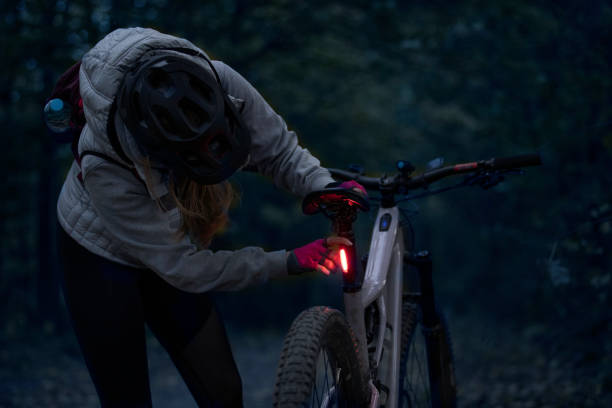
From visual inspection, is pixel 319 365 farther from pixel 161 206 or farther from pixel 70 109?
pixel 70 109

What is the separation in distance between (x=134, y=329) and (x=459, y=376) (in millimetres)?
4719

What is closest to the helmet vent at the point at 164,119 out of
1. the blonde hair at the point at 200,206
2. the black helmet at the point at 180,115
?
the black helmet at the point at 180,115

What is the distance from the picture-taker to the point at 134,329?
2254 mm

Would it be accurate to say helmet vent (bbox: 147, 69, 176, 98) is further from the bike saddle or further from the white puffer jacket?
the bike saddle

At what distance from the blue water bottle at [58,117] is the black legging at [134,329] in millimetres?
408

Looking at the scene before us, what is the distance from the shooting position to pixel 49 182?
28.5 feet

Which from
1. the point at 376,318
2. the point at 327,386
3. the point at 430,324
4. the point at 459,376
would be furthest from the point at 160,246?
the point at 459,376

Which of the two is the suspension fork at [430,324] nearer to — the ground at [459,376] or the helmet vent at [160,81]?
the helmet vent at [160,81]

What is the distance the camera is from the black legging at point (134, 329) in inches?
87.9

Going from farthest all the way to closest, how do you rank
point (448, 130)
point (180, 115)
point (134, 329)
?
point (448, 130) < point (134, 329) < point (180, 115)

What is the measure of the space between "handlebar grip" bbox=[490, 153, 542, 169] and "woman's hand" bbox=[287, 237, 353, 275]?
34.7 inches

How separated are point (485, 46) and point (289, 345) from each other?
18.9ft

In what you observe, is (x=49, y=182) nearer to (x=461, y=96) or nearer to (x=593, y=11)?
(x=461, y=96)

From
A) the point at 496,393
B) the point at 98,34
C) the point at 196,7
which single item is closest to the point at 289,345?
the point at 496,393
